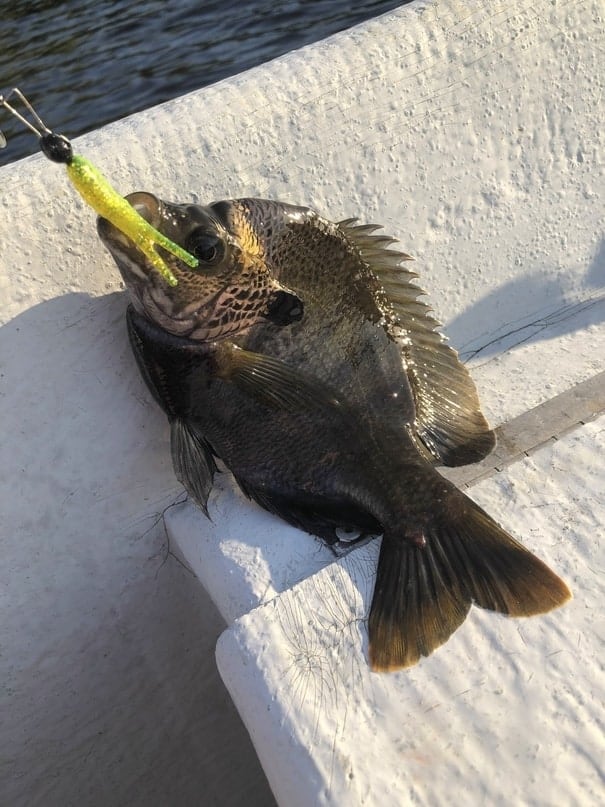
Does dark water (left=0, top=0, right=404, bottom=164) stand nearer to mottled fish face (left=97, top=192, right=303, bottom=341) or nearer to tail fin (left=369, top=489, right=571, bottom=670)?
mottled fish face (left=97, top=192, right=303, bottom=341)

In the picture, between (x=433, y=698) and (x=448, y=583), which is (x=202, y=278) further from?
(x=433, y=698)

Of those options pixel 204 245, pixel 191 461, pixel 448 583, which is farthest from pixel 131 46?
→ pixel 448 583

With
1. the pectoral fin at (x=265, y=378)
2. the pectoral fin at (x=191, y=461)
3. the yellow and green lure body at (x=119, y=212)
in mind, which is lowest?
the pectoral fin at (x=191, y=461)

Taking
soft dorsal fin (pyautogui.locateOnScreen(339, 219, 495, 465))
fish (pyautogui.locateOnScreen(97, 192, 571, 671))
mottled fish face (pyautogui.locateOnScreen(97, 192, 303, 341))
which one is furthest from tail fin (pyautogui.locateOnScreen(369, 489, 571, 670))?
mottled fish face (pyautogui.locateOnScreen(97, 192, 303, 341))

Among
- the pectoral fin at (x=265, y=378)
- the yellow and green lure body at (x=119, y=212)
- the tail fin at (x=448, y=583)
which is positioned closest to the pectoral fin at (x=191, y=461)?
the pectoral fin at (x=265, y=378)

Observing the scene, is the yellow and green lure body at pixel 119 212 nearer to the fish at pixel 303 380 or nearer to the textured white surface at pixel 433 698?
the fish at pixel 303 380

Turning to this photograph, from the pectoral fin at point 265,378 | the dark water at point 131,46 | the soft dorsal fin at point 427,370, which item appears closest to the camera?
the pectoral fin at point 265,378

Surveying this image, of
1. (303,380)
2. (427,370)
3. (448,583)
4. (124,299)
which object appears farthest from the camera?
(427,370)

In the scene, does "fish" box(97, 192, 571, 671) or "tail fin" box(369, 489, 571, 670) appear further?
"fish" box(97, 192, 571, 671)
